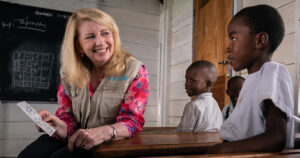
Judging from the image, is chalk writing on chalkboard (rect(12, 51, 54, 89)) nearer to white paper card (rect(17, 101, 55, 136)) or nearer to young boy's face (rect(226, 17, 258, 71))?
white paper card (rect(17, 101, 55, 136))

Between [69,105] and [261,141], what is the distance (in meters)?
1.04

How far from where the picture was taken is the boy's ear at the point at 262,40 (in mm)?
818

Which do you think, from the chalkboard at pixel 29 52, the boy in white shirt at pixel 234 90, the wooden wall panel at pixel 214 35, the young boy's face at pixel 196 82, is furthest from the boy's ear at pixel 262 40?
the chalkboard at pixel 29 52

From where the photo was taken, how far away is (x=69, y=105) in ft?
4.56

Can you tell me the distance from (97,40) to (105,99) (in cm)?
32

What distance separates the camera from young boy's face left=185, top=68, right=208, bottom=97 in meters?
2.15

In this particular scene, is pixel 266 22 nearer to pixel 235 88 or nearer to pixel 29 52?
pixel 235 88

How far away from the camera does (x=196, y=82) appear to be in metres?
2.17

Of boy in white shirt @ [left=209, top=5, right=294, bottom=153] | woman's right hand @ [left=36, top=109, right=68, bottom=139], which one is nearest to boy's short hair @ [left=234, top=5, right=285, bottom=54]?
boy in white shirt @ [left=209, top=5, right=294, bottom=153]

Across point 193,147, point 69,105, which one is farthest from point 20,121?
point 193,147

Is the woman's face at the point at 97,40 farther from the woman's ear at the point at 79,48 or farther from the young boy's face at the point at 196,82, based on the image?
the young boy's face at the point at 196,82

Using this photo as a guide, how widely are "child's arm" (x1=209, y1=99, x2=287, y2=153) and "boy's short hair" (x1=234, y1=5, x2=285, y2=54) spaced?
261 mm

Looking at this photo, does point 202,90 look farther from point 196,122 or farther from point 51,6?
point 51,6

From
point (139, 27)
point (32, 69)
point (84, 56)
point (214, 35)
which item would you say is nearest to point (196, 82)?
point (84, 56)
